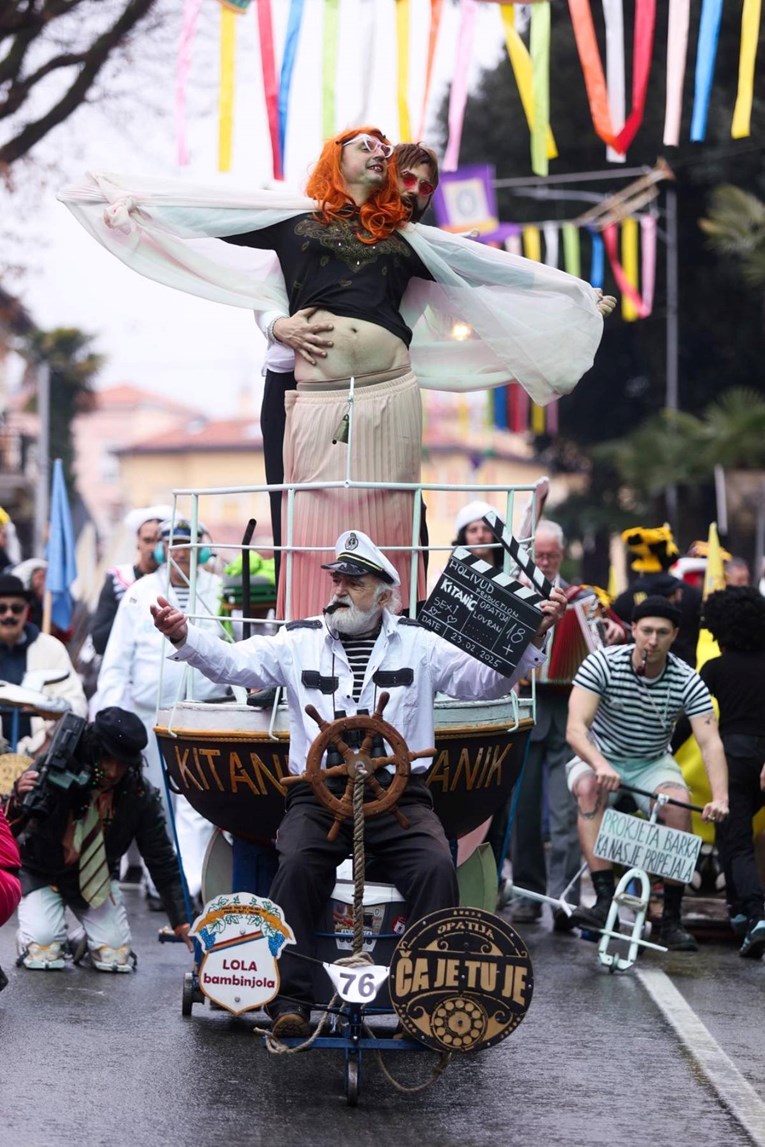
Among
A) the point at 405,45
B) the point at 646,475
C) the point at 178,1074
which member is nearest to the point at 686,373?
the point at 646,475

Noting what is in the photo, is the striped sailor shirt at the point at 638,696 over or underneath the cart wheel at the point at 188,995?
over

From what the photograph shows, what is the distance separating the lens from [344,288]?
8.29m

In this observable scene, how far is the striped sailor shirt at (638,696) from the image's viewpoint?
10055 mm

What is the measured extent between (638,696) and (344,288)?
2.85 metres

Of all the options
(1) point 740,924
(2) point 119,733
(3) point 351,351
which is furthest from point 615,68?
(2) point 119,733

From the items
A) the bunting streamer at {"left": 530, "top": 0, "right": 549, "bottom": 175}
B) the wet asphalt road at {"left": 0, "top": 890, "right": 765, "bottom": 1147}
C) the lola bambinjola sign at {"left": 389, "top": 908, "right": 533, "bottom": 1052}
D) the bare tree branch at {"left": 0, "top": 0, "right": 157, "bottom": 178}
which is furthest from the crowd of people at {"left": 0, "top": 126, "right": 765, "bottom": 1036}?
the bare tree branch at {"left": 0, "top": 0, "right": 157, "bottom": 178}

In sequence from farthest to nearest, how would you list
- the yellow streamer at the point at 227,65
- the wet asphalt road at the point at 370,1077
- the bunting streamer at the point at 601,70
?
the yellow streamer at the point at 227,65, the bunting streamer at the point at 601,70, the wet asphalt road at the point at 370,1077

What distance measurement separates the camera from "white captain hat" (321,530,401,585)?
7.15 meters

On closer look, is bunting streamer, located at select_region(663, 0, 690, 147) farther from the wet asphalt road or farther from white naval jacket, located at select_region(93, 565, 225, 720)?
the wet asphalt road

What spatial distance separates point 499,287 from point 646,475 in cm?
2298

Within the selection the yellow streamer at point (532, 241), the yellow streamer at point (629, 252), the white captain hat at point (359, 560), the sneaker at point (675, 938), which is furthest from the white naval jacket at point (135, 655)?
the yellow streamer at point (532, 241)

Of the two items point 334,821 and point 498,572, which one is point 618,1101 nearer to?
point 334,821

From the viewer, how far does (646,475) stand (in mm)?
31328

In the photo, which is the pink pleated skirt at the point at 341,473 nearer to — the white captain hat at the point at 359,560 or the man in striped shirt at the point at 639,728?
the white captain hat at the point at 359,560
